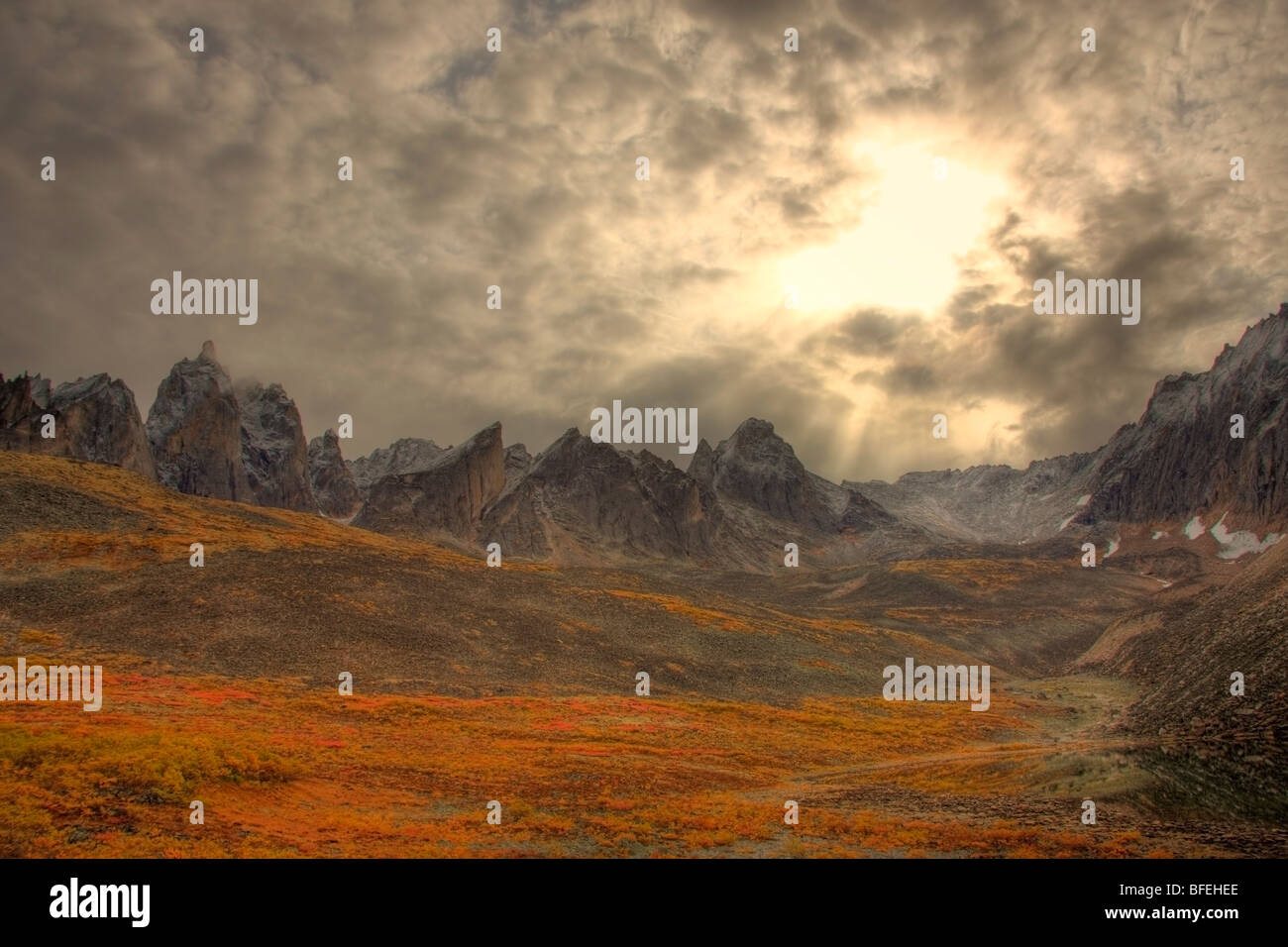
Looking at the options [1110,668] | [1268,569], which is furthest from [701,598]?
[1268,569]

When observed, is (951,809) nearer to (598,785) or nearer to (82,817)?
(598,785)

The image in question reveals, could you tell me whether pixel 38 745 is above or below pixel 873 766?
above

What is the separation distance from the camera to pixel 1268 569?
54.1 m

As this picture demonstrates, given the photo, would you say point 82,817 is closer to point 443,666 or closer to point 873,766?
point 873,766

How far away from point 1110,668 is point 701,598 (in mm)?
50942

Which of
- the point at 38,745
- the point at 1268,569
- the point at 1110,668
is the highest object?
the point at 1268,569
